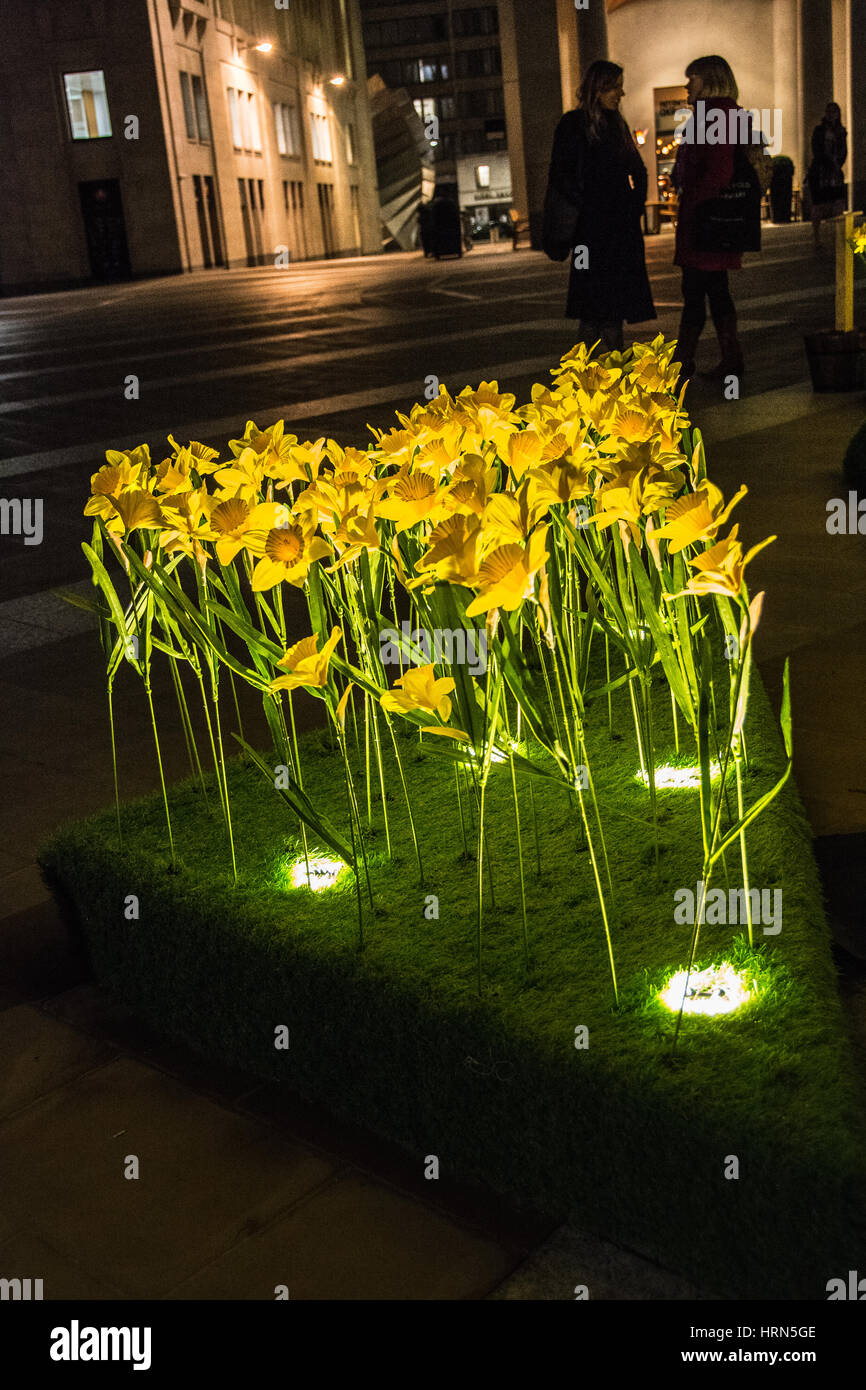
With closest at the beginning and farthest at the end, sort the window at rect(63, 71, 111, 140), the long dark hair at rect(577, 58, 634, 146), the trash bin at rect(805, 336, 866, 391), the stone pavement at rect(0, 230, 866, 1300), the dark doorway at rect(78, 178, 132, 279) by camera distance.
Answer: the stone pavement at rect(0, 230, 866, 1300) → the long dark hair at rect(577, 58, 634, 146) → the trash bin at rect(805, 336, 866, 391) → the window at rect(63, 71, 111, 140) → the dark doorway at rect(78, 178, 132, 279)

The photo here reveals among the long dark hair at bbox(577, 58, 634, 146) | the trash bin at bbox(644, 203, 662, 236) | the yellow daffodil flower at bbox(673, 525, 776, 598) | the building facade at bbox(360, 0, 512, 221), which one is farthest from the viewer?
the building facade at bbox(360, 0, 512, 221)

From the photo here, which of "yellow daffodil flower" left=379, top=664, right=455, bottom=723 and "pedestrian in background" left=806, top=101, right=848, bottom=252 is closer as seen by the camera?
"yellow daffodil flower" left=379, top=664, right=455, bottom=723

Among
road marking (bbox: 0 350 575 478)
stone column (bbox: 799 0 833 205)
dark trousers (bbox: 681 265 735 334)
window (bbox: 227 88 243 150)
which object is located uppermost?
window (bbox: 227 88 243 150)

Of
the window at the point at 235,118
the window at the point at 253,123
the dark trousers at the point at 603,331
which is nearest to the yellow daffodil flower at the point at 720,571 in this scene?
the dark trousers at the point at 603,331

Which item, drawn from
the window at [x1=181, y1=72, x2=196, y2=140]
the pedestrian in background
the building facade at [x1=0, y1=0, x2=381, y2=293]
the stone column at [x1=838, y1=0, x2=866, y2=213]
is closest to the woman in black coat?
the pedestrian in background

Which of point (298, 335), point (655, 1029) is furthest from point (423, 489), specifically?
point (298, 335)

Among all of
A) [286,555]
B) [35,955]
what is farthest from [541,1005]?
[35,955]

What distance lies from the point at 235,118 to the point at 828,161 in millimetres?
29942

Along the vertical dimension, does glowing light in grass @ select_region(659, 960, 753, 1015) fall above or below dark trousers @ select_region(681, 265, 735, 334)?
below

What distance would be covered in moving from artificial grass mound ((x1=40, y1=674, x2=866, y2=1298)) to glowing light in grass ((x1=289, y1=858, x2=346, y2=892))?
0.08ft

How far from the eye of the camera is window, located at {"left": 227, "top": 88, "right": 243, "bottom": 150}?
43494 mm

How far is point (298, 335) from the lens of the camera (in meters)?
15.3

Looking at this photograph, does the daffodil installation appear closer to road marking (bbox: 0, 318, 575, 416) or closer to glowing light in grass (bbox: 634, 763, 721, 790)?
glowing light in grass (bbox: 634, 763, 721, 790)
